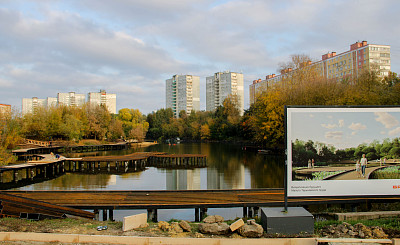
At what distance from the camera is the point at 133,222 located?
604 cm

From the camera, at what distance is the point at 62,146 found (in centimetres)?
4406

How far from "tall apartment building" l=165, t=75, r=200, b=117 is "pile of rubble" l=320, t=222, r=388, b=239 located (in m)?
Result: 109

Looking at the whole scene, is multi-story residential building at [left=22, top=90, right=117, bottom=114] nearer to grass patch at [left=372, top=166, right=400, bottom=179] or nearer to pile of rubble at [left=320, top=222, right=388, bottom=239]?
grass patch at [left=372, top=166, right=400, bottom=179]

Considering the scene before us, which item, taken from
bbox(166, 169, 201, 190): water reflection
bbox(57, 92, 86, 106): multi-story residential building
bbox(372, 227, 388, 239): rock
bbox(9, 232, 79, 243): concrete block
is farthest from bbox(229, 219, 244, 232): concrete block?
bbox(57, 92, 86, 106): multi-story residential building

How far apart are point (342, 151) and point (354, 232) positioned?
166cm

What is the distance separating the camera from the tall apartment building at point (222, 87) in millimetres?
109125

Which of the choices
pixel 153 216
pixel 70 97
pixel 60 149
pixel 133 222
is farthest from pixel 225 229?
pixel 70 97

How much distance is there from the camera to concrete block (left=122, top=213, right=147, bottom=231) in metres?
5.88

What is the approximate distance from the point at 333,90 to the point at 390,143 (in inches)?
853

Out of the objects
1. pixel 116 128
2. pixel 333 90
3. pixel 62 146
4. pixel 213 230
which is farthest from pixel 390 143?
pixel 116 128

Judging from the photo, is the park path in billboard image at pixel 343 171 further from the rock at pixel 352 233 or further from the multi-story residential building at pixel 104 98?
the multi-story residential building at pixel 104 98

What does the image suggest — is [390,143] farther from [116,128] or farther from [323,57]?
[323,57]

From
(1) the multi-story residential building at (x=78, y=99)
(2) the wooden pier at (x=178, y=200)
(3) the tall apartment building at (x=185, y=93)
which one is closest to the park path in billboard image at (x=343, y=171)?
(2) the wooden pier at (x=178, y=200)

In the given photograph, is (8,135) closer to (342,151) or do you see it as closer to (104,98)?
(342,151)
